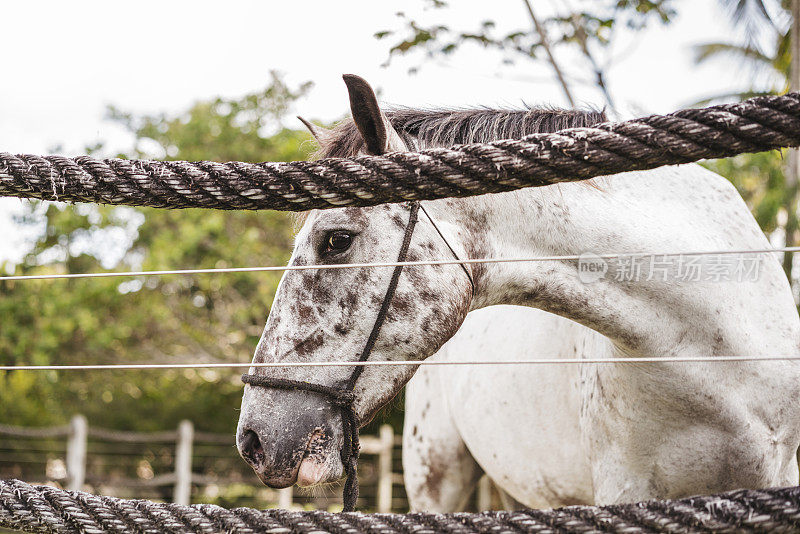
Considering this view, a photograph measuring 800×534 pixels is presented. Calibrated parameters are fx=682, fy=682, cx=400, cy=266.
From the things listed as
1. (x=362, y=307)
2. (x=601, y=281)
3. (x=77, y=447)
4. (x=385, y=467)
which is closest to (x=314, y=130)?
(x=362, y=307)

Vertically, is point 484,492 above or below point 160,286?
below

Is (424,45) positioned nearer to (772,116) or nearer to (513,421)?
(513,421)

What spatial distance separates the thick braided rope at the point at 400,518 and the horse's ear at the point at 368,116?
96 cm

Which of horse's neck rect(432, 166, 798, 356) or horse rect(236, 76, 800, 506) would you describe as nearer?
horse rect(236, 76, 800, 506)

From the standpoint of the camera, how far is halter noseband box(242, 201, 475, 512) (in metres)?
1.67

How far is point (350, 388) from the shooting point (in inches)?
67.7

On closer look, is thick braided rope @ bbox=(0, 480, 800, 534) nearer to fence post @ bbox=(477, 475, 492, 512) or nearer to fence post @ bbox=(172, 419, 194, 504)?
fence post @ bbox=(477, 475, 492, 512)

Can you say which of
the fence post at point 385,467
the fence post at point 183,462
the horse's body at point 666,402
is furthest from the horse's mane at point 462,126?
the fence post at point 385,467

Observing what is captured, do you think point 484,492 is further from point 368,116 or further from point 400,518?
point 400,518

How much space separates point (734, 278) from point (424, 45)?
9.19ft

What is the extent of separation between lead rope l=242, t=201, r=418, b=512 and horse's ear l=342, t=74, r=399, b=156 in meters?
0.20

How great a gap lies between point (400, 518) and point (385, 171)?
0.53 m

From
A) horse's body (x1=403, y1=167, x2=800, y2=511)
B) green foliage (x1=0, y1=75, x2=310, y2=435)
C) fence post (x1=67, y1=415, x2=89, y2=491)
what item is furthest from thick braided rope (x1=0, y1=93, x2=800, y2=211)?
fence post (x1=67, y1=415, x2=89, y2=491)

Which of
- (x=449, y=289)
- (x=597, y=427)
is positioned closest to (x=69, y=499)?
(x=449, y=289)
